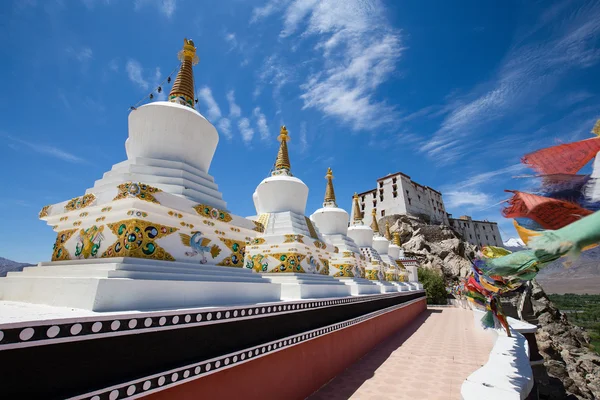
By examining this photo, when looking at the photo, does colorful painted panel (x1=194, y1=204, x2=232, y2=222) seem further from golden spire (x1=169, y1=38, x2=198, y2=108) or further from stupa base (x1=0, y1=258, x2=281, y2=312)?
golden spire (x1=169, y1=38, x2=198, y2=108)

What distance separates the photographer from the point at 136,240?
3.34 metres

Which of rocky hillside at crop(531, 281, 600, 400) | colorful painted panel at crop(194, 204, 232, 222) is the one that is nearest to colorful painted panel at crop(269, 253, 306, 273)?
colorful painted panel at crop(194, 204, 232, 222)

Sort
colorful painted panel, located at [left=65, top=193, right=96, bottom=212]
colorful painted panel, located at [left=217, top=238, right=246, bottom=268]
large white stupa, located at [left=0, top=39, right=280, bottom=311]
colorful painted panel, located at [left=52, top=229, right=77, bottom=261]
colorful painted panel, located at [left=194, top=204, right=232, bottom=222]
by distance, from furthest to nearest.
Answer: colorful painted panel, located at [left=217, top=238, right=246, bottom=268] < colorful painted panel, located at [left=194, top=204, right=232, bottom=222] < colorful painted panel, located at [left=52, top=229, right=77, bottom=261] < colorful painted panel, located at [left=65, top=193, right=96, bottom=212] < large white stupa, located at [left=0, top=39, right=280, bottom=311]

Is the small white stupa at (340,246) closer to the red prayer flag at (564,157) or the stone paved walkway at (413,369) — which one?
the stone paved walkway at (413,369)

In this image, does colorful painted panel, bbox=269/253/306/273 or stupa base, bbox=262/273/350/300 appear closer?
stupa base, bbox=262/273/350/300

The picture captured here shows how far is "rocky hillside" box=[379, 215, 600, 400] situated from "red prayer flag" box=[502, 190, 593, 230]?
3.63 meters

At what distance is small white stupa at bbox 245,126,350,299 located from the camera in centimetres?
670

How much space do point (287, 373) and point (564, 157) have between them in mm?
4226

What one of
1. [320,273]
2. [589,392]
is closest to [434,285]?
[589,392]

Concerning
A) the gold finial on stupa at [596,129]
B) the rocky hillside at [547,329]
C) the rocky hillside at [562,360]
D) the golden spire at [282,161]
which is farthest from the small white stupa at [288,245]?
the rocky hillside at [562,360]

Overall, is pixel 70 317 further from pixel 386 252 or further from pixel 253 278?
pixel 386 252

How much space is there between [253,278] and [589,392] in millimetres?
13978

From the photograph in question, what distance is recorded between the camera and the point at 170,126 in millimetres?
4578

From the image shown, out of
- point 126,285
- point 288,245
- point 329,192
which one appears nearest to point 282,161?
point 288,245
